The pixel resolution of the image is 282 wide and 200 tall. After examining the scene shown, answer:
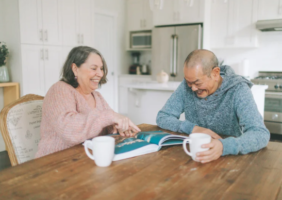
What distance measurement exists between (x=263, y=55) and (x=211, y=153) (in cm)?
406

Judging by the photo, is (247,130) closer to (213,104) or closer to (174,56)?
(213,104)

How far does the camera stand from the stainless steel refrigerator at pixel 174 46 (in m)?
4.53

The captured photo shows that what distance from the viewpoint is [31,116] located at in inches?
58.1

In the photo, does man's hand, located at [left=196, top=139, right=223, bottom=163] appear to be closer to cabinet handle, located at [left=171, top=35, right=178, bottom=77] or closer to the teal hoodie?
the teal hoodie

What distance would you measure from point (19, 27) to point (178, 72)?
259 centimetres

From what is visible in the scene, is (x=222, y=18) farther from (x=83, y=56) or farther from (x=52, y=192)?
(x=52, y=192)

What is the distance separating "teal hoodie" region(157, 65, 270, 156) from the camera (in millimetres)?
1279

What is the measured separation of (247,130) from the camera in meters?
1.27

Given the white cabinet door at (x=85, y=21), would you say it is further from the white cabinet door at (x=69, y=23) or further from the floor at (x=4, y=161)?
the floor at (x=4, y=161)

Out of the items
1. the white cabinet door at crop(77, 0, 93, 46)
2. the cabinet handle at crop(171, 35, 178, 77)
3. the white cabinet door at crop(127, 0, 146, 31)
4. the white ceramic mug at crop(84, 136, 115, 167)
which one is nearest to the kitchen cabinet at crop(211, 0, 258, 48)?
the cabinet handle at crop(171, 35, 178, 77)

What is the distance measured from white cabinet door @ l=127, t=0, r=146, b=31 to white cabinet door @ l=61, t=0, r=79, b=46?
68.8 inches

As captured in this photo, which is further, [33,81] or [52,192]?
[33,81]

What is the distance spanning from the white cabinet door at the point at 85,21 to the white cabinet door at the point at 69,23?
0.08 m

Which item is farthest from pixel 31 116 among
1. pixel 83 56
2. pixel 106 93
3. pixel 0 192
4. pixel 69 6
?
pixel 106 93
